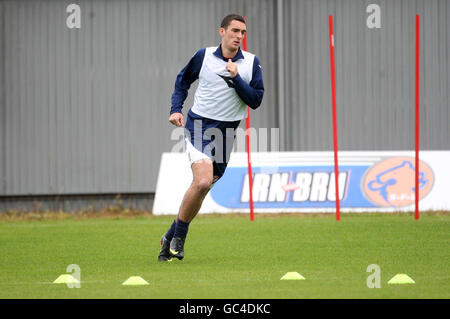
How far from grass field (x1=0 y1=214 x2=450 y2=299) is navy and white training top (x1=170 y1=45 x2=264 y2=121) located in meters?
1.48

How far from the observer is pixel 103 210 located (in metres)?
16.8

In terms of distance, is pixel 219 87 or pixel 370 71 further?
pixel 370 71

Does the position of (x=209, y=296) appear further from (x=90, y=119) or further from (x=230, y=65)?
(x=90, y=119)

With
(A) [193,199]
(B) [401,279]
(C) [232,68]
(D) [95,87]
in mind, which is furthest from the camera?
(D) [95,87]

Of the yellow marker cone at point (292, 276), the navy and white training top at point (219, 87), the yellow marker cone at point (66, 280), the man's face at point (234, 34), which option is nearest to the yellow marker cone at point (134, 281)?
the yellow marker cone at point (66, 280)

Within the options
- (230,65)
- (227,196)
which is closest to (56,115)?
(227,196)

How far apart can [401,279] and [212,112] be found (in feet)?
8.78

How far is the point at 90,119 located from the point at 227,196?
3964 mm

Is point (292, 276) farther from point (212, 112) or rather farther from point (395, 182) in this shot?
point (395, 182)

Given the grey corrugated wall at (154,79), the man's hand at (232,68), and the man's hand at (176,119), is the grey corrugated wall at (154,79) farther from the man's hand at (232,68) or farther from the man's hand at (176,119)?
the man's hand at (232,68)

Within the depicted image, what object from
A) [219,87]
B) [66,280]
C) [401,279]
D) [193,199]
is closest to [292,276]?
[401,279]

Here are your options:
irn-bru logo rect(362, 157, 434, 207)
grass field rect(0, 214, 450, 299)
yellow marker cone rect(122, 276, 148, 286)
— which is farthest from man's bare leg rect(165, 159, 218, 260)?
irn-bru logo rect(362, 157, 434, 207)

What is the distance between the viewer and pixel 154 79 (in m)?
17.0
